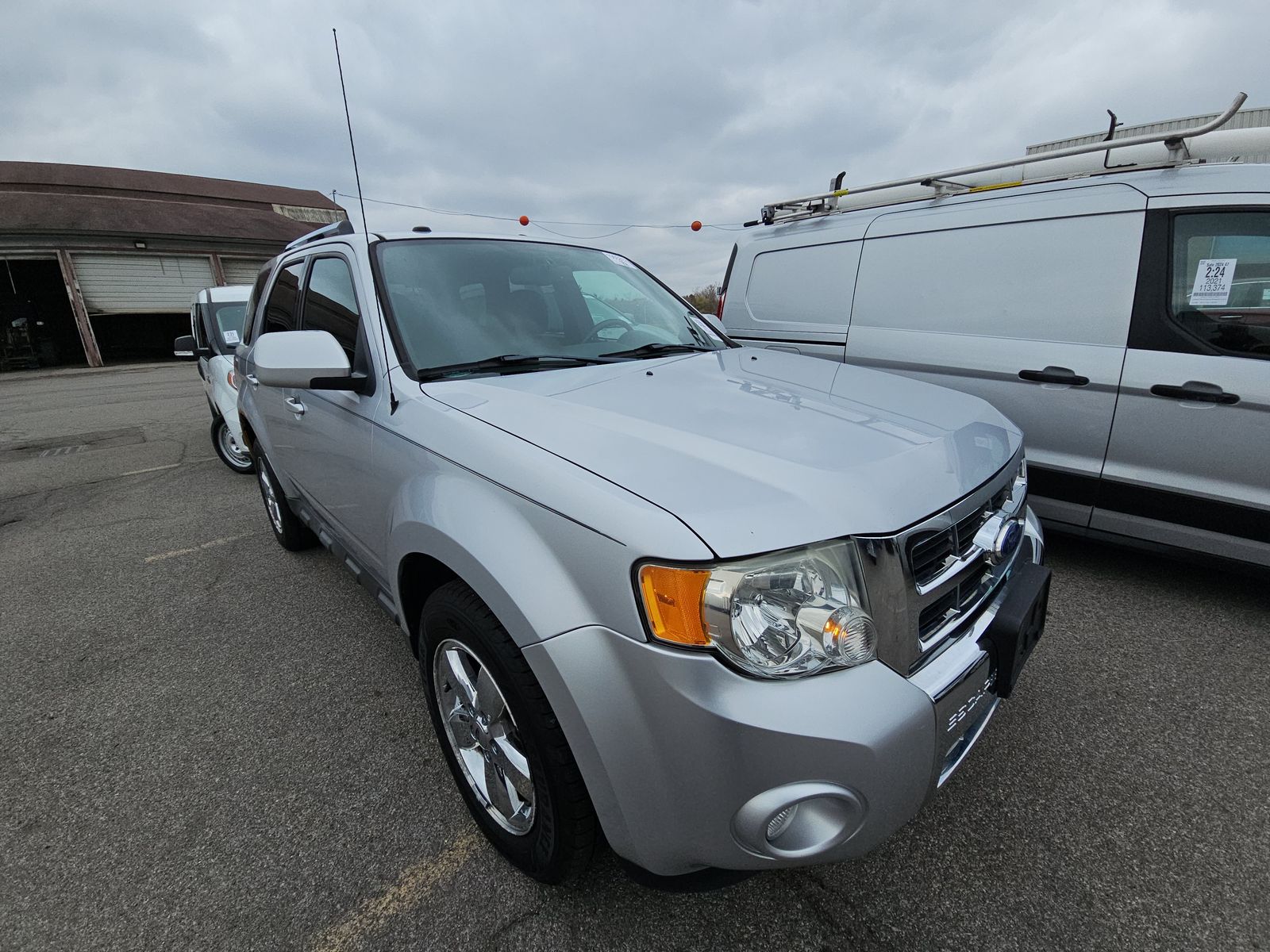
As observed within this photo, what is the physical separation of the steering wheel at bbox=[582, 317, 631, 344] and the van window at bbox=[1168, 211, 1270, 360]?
2.56m

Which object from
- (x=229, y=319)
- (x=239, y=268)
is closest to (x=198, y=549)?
(x=229, y=319)

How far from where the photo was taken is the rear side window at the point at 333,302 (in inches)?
90.0

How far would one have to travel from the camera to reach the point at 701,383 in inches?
78.7

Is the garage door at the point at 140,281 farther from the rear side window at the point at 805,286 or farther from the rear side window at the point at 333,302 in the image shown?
the rear side window at the point at 333,302

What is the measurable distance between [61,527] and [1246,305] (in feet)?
24.5

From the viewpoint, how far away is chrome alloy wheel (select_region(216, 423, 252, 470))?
6.08m

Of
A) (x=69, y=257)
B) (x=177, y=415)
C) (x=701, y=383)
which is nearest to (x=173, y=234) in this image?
(x=69, y=257)

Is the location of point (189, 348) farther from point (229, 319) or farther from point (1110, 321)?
point (1110, 321)

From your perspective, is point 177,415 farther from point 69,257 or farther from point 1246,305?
point 69,257

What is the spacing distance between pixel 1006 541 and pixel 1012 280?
7.87 ft

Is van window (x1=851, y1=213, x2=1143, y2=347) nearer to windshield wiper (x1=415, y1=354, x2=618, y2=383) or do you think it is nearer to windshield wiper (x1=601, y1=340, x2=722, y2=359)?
windshield wiper (x1=601, y1=340, x2=722, y2=359)

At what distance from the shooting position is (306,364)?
1968mm

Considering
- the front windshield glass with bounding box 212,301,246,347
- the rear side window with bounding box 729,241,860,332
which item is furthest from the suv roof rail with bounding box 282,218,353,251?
the front windshield glass with bounding box 212,301,246,347

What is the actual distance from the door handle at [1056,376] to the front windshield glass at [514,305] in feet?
5.63
